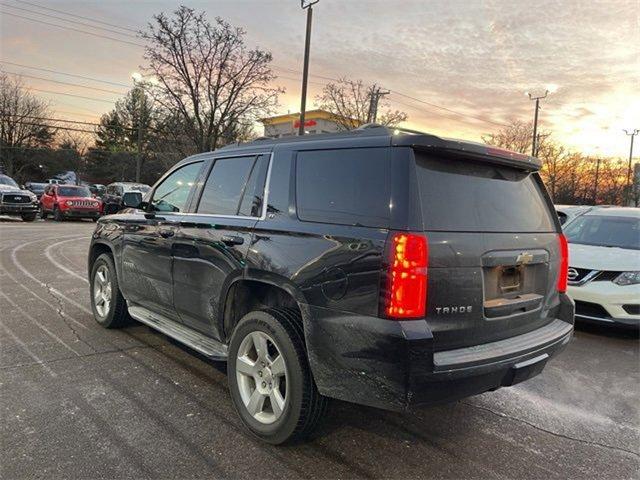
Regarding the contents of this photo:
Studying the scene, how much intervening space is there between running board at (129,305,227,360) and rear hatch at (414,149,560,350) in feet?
5.69

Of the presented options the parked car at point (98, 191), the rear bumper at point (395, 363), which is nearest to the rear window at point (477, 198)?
the rear bumper at point (395, 363)

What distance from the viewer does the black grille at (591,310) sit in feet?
18.8

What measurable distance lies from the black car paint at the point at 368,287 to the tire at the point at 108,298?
2.08 m

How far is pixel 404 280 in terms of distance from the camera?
8.13 ft

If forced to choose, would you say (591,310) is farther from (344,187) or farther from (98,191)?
(98,191)

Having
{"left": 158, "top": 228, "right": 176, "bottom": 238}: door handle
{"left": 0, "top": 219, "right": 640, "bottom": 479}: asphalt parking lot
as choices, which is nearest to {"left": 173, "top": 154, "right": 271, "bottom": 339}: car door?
{"left": 158, "top": 228, "right": 176, "bottom": 238}: door handle

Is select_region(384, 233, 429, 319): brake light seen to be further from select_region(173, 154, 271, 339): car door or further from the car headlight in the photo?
the car headlight

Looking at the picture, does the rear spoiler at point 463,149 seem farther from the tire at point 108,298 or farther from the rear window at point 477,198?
the tire at point 108,298

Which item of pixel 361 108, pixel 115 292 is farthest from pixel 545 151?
pixel 115 292

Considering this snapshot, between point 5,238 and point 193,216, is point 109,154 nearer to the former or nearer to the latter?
point 5,238

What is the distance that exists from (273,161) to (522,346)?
204 cm

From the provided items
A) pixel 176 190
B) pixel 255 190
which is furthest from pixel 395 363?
pixel 176 190

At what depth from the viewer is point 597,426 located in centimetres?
357

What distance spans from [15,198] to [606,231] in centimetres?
2212
